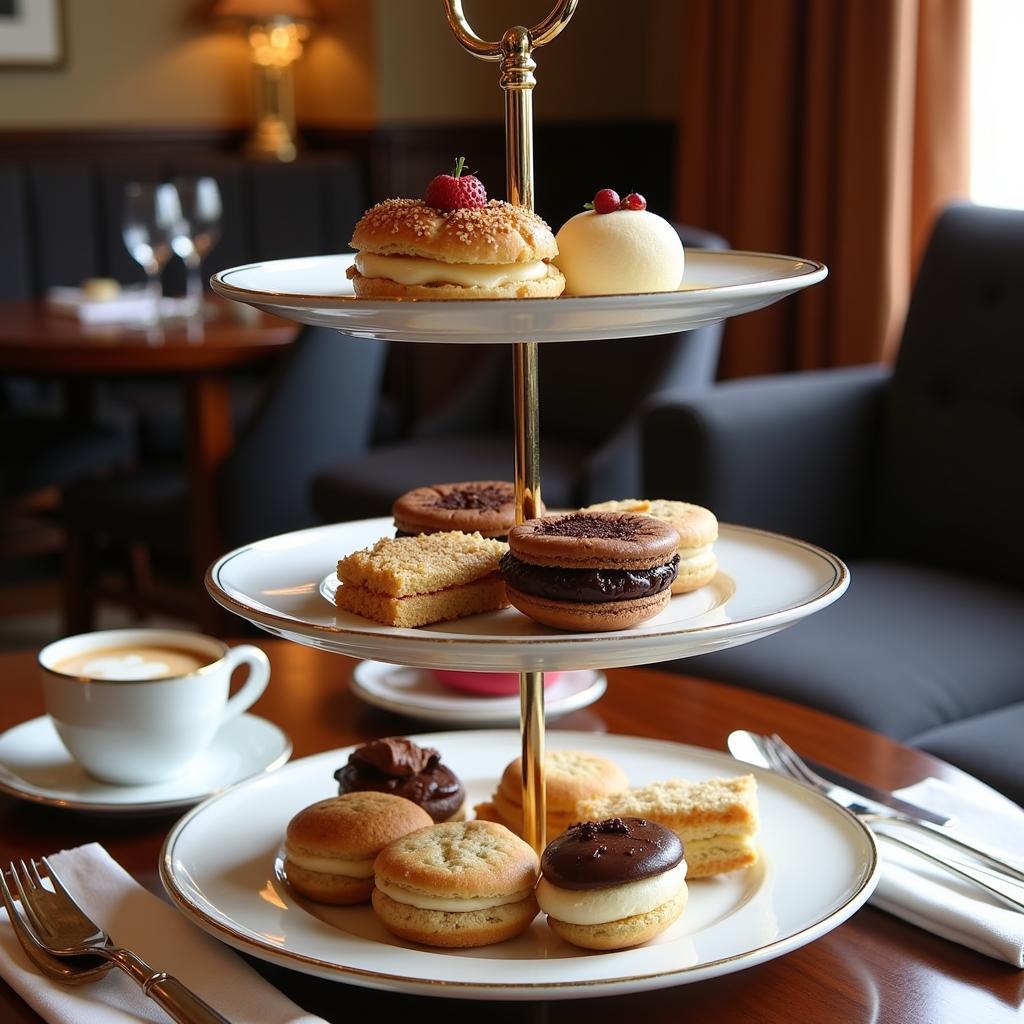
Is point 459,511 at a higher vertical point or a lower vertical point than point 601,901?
higher

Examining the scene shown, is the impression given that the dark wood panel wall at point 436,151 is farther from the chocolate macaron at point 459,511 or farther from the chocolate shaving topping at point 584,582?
the chocolate shaving topping at point 584,582

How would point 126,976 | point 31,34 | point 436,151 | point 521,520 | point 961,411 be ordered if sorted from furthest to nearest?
1. point 436,151
2. point 31,34
3. point 961,411
4. point 521,520
5. point 126,976

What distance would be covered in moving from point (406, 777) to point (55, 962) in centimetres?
24

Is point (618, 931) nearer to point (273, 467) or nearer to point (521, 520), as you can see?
point (521, 520)

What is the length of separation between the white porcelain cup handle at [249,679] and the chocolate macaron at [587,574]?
0.38 m

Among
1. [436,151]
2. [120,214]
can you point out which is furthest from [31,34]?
[436,151]

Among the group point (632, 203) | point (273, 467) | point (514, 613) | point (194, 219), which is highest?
point (632, 203)

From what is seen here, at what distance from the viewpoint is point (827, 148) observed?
351cm

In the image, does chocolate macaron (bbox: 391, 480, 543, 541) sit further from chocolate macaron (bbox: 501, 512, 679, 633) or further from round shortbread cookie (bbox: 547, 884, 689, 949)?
round shortbread cookie (bbox: 547, 884, 689, 949)

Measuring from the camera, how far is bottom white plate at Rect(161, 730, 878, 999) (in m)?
0.72

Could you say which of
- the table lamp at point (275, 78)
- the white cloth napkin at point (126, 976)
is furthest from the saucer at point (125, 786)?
the table lamp at point (275, 78)

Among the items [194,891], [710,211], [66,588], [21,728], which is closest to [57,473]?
→ [66,588]

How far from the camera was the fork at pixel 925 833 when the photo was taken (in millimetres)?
849

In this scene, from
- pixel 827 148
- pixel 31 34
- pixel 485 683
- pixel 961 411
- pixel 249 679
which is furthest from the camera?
pixel 31 34
